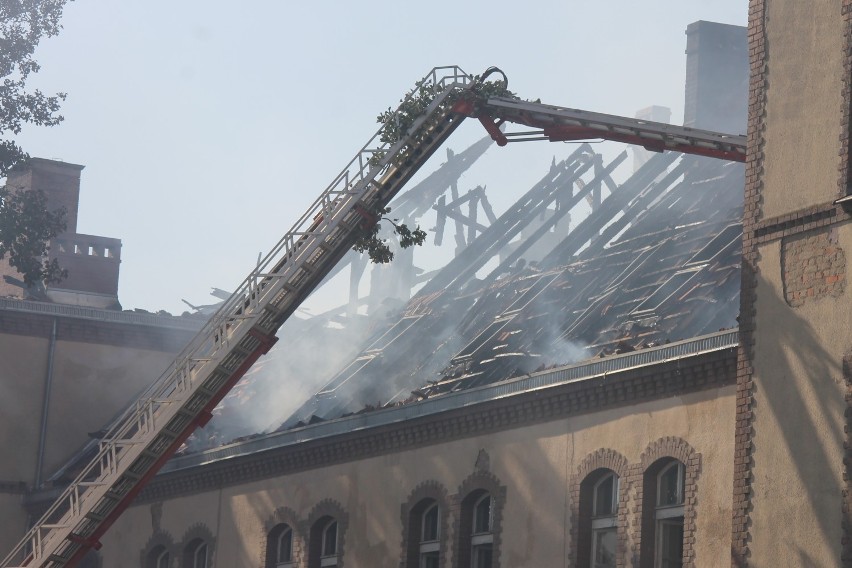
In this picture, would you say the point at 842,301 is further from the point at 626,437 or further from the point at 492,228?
the point at 492,228

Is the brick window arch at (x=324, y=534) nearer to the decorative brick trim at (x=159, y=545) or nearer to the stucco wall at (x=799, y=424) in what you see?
the decorative brick trim at (x=159, y=545)

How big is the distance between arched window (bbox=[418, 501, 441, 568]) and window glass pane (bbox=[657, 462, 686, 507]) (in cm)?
575

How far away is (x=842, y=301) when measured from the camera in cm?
1827

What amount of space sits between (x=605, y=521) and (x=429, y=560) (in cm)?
515

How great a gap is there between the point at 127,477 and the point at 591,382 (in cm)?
671

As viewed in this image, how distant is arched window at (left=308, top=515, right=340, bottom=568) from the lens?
2998cm

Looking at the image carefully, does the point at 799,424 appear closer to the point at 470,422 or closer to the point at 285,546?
the point at 470,422

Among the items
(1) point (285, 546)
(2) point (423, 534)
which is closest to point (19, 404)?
(1) point (285, 546)

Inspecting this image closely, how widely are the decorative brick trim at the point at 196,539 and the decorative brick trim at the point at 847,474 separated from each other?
18.1 m

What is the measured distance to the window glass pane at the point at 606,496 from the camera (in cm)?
2311

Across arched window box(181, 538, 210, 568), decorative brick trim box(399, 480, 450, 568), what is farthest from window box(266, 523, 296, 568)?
decorative brick trim box(399, 480, 450, 568)

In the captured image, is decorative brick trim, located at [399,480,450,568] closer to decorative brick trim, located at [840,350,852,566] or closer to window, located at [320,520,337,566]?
window, located at [320,520,337,566]

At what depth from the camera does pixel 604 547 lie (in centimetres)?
2295

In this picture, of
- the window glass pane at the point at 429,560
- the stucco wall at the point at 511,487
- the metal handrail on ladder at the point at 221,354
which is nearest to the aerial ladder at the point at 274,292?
the metal handrail on ladder at the point at 221,354
